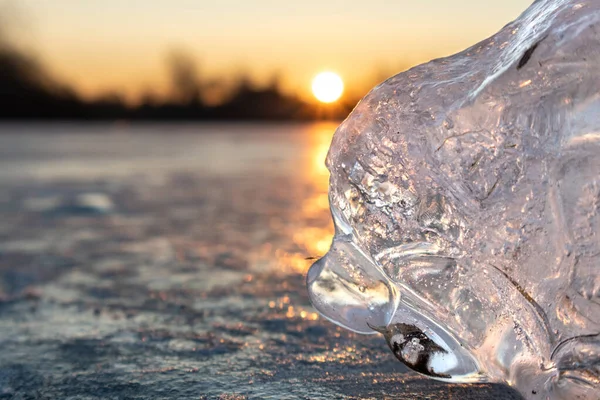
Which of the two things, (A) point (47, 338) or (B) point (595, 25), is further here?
(A) point (47, 338)

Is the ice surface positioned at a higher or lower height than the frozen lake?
higher

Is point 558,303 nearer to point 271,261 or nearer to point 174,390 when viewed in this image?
point 174,390

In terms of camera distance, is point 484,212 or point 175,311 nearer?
point 484,212

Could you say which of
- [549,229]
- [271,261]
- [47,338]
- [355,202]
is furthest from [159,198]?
[549,229]

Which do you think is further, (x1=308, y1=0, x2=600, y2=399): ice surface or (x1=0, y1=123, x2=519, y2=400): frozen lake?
(x1=0, y1=123, x2=519, y2=400): frozen lake

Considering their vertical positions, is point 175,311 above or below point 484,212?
below
